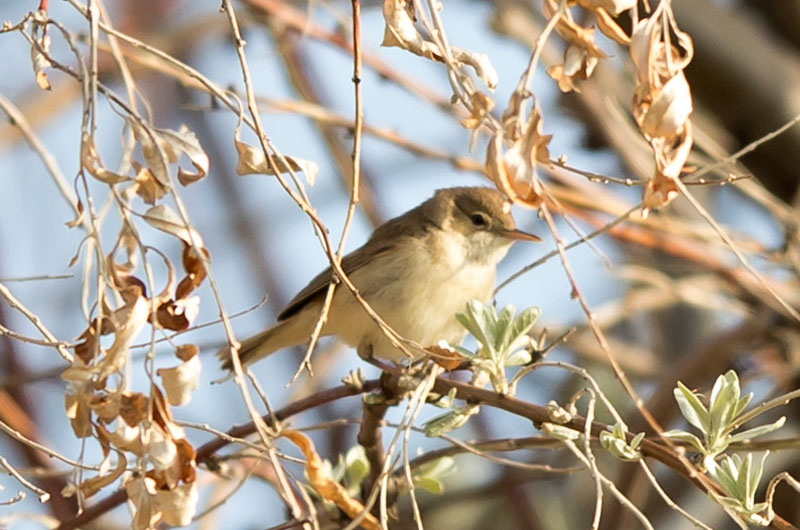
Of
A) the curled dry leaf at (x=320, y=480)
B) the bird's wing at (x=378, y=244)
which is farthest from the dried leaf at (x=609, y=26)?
the bird's wing at (x=378, y=244)

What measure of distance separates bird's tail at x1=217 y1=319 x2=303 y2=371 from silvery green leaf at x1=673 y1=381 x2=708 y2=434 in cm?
202

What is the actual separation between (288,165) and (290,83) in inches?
97.6

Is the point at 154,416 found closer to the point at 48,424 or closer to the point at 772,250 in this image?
the point at 772,250

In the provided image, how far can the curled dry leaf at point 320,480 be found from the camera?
1.88 meters

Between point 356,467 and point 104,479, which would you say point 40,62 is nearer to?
point 104,479

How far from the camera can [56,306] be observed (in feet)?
15.2

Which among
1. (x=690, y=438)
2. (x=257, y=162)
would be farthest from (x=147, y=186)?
(x=690, y=438)

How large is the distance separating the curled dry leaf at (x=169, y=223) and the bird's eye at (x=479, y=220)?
7.49 ft

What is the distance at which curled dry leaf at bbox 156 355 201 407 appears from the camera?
5.30 ft

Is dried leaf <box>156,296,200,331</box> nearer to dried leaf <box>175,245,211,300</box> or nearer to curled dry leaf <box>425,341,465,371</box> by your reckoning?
dried leaf <box>175,245,211,300</box>

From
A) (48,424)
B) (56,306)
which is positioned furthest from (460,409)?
(56,306)

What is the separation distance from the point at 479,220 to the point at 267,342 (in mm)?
825

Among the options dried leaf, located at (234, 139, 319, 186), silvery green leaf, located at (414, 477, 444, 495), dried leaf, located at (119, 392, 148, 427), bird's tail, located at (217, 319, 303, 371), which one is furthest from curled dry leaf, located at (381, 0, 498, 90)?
bird's tail, located at (217, 319, 303, 371)

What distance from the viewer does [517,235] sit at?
3766 mm
